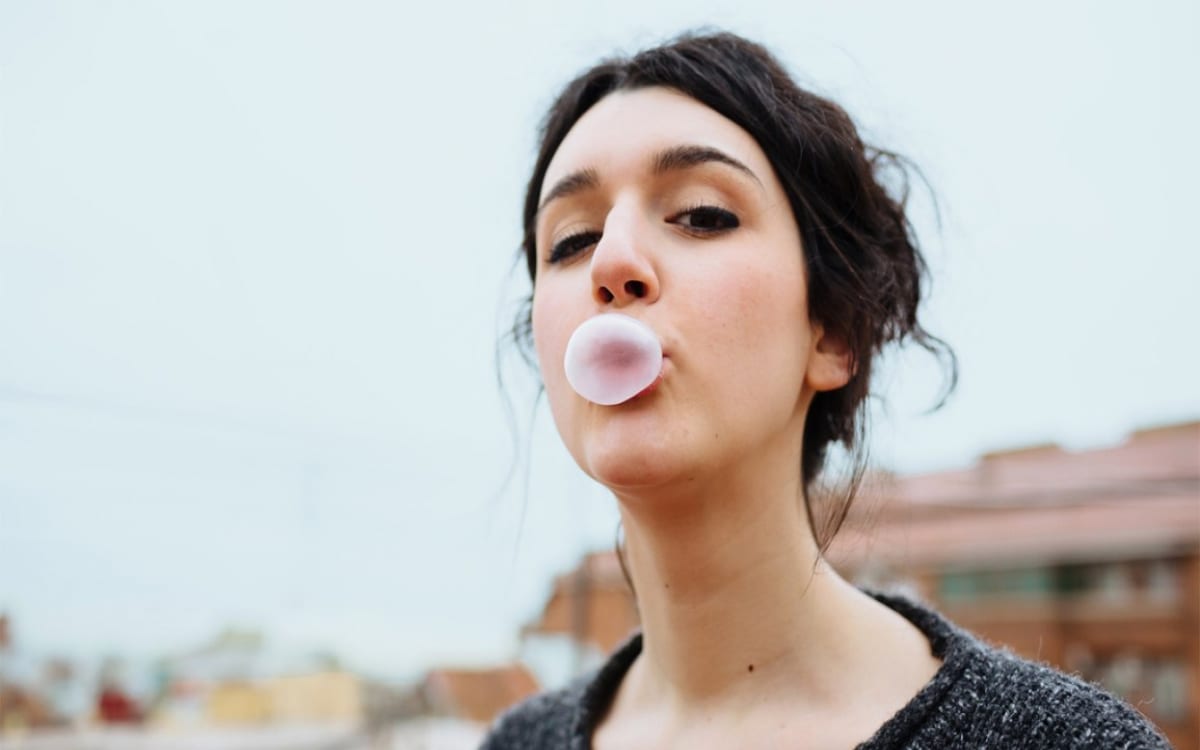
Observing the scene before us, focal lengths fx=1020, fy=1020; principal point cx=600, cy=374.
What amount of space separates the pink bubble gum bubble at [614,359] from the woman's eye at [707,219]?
0.13 meters

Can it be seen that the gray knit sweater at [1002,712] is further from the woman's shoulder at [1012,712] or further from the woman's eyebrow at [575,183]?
the woman's eyebrow at [575,183]

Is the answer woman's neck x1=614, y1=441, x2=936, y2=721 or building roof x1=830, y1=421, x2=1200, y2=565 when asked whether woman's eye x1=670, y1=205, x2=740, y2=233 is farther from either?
building roof x1=830, y1=421, x2=1200, y2=565

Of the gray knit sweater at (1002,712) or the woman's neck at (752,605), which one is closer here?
the gray knit sweater at (1002,712)

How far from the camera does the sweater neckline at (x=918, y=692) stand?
891 millimetres

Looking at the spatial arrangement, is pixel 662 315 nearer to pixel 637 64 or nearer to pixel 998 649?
pixel 637 64

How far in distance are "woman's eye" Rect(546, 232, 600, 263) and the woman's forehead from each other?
0.20 feet

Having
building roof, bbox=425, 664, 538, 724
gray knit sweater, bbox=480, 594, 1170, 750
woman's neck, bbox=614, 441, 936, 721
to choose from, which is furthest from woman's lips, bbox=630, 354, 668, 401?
building roof, bbox=425, 664, 538, 724

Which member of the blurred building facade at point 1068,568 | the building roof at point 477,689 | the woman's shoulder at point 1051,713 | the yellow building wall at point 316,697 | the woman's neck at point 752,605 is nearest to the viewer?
the woman's shoulder at point 1051,713

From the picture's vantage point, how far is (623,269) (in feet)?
3.00

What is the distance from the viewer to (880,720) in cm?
92

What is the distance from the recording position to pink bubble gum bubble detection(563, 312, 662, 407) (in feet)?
2.85

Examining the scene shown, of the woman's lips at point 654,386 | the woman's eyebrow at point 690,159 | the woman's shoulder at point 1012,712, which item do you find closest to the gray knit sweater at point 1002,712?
the woman's shoulder at point 1012,712

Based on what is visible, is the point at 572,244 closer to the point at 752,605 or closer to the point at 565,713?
the point at 752,605

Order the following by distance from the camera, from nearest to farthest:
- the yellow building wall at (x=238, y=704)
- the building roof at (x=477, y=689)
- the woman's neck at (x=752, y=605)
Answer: the woman's neck at (x=752, y=605)
the yellow building wall at (x=238, y=704)
the building roof at (x=477, y=689)
